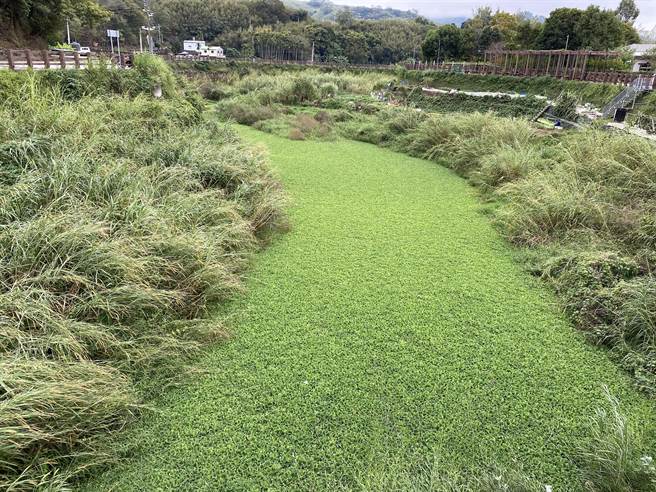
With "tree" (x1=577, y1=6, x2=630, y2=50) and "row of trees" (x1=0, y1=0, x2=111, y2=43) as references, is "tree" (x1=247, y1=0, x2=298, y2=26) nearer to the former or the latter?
"tree" (x1=577, y1=6, x2=630, y2=50)

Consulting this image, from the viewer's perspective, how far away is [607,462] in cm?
180

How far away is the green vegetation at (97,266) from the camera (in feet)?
5.96

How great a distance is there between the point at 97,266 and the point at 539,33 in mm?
35590

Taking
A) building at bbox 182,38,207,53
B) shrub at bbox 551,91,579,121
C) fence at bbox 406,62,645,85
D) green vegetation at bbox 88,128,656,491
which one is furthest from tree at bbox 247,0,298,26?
green vegetation at bbox 88,128,656,491

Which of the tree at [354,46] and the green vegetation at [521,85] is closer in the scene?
the green vegetation at [521,85]

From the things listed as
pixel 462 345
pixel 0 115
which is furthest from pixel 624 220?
pixel 0 115

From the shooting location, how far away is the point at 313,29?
2354 inches

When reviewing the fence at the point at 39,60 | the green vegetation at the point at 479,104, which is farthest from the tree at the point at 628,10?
the fence at the point at 39,60

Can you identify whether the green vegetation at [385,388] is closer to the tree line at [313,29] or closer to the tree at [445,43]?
the tree line at [313,29]

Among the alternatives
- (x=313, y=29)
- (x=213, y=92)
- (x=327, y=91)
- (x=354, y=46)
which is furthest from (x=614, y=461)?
(x=354, y=46)

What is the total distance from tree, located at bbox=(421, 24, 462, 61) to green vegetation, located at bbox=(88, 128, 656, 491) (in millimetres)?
40474

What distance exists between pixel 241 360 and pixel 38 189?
215 centimetres

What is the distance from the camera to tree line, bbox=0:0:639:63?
60.9 feet

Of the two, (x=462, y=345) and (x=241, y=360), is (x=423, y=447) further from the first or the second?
(x=241, y=360)
